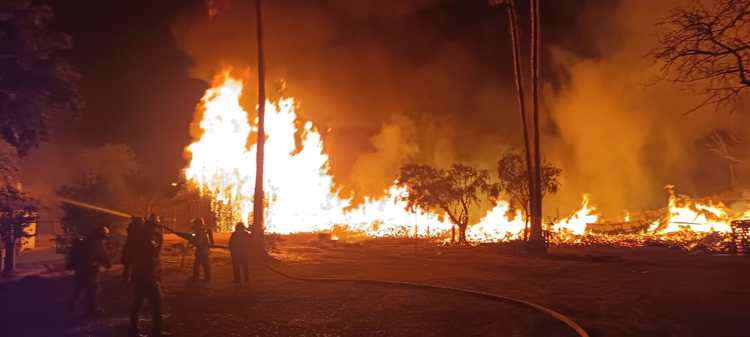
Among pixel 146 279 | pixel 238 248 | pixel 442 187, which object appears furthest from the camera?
pixel 442 187

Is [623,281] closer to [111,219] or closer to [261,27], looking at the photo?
[261,27]

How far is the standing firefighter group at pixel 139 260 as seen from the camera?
25.3ft

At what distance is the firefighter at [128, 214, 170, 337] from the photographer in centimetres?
768

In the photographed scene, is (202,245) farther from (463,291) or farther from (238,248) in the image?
(463,291)

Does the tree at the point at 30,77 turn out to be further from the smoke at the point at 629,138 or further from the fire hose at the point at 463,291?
the smoke at the point at 629,138

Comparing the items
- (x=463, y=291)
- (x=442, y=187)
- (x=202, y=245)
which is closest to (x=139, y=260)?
(x=202, y=245)

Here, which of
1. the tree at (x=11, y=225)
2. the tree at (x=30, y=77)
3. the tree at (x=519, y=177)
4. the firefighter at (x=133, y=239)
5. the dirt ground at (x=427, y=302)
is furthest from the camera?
the tree at (x=519, y=177)

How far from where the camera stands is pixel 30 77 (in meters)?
9.96

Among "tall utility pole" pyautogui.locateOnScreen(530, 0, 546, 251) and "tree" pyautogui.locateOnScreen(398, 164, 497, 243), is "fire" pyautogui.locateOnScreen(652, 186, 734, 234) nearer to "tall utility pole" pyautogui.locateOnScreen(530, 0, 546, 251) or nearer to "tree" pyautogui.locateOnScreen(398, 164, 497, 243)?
"tree" pyautogui.locateOnScreen(398, 164, 497, 243)

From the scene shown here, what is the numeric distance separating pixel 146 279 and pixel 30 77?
5281 millimetres

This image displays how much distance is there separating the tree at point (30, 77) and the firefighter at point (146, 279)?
4473 millimetres

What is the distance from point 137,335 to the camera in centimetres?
762

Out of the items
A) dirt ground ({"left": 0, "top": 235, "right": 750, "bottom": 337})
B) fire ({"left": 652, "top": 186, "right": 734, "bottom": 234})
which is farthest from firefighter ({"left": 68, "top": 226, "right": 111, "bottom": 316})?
fire ({"left": 652, "top": 186, "right": 734, "bottom": 234})

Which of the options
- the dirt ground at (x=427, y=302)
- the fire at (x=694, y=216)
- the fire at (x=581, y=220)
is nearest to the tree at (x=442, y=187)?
the fire at (x=581, y=220)
